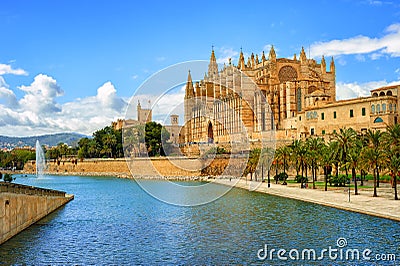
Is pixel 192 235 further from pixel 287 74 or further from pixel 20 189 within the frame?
pixel 287 74

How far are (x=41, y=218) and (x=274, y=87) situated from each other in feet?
174

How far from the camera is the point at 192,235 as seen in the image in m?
20.0

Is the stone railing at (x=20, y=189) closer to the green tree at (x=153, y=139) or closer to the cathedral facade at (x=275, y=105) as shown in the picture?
the cathedral facade at (x=275, y=105)

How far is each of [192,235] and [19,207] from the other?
7520mm

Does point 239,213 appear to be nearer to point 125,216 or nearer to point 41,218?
point 125,216

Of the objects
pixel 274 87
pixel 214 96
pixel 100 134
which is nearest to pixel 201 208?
pixel 274 87

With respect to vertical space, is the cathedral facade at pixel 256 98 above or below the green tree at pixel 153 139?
above

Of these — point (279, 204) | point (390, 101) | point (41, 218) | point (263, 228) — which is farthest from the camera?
point (390, 101)

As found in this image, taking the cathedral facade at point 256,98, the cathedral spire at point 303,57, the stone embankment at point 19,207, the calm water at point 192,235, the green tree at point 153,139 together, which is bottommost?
the calm water at point 192,235

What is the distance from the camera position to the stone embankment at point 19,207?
671 inches

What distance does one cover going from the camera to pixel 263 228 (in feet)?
69.7

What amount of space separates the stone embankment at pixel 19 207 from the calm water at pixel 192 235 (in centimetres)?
43

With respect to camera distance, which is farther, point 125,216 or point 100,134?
point 100,134

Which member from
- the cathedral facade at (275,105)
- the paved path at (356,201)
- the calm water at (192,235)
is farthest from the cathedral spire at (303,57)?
the calm water at (192,235)
